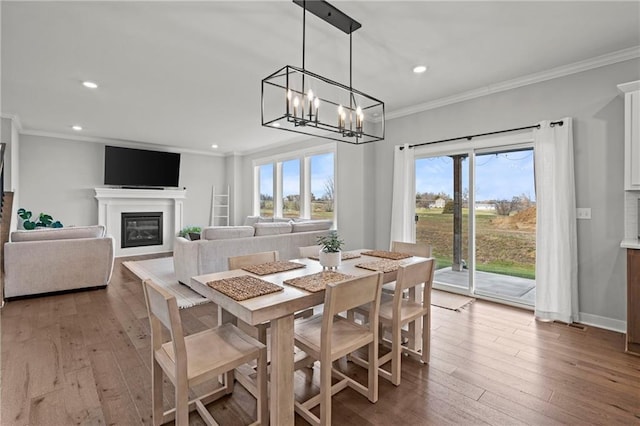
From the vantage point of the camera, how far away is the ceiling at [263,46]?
90.0 inches

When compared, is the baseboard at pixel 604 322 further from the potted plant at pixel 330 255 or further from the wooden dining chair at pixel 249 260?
the wooden dining chair at pixel 249 260

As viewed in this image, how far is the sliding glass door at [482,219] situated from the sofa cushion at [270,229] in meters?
2.10

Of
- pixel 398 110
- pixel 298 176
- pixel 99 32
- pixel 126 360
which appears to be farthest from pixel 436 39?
pixel 298 176

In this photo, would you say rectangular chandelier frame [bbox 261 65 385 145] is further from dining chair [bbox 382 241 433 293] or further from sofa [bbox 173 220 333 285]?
sofa [bbox 173 220 333 285]

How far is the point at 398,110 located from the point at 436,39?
2023mm

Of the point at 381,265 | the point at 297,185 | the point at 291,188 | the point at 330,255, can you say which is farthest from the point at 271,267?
the point at 291,188

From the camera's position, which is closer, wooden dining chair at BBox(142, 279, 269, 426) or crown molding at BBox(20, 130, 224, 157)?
wooden dining chair at BBox(142, 279, 269, 426)

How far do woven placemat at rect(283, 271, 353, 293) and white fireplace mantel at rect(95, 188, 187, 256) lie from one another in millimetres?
6665

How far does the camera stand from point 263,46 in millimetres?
2797

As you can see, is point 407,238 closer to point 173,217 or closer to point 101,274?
point 101,274

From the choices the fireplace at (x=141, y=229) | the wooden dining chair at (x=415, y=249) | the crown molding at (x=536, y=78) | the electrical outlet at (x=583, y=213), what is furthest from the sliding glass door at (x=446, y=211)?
the fireplace at (x=141, y=229)

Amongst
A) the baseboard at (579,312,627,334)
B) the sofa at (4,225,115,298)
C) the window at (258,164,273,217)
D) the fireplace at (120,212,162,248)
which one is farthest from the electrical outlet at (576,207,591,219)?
the fireplace at (120,212,162,248)

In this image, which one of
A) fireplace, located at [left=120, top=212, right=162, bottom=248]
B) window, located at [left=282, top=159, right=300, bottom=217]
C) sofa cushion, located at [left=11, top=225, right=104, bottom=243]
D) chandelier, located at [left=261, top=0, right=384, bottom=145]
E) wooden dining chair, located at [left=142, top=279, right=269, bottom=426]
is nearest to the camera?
wooden dining chair, located at [left=142, top=279, right=269, bottom=426]

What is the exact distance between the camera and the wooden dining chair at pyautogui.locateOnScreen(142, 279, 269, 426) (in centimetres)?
137
